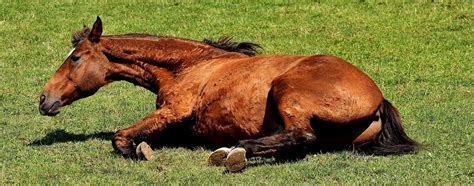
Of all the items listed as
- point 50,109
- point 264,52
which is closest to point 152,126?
point 50,109

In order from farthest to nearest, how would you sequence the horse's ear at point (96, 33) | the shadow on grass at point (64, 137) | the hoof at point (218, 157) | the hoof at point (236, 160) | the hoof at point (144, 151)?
1. the shadow on grass at point (64, 137)
2. the horse's ear at point (96, 33)
3. the hoof at point (144, 151)
4. the hoof at point (218, 157)
5. the hoof at point (236, 160)

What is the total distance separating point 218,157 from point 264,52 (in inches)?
342

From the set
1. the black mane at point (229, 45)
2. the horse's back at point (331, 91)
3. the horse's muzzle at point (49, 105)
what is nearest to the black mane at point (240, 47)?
the black mane at point (229, 45)

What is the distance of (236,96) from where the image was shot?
977cm

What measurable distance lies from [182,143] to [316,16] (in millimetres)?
9912

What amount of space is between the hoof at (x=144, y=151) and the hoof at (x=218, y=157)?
716mm

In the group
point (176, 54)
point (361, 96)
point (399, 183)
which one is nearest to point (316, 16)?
point (176, 54)

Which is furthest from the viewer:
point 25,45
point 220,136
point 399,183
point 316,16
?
point 316,16

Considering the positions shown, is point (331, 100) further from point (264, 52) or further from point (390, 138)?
point (264, 52)

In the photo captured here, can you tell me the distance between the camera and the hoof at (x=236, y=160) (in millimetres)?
8578

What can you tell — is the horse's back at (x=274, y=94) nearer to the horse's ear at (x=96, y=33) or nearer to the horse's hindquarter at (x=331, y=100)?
the horse's hindquarter at (x=331, y=100)

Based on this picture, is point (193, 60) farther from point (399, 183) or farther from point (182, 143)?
point (399, 183)

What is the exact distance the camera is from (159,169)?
9.02 metres

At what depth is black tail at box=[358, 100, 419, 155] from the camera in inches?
369
